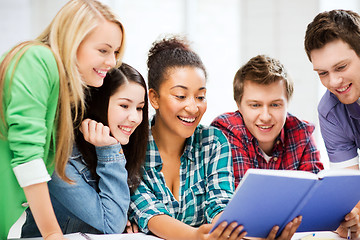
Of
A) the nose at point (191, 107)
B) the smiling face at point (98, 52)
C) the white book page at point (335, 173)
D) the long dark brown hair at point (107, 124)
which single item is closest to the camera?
the white book page at point (335, 173)

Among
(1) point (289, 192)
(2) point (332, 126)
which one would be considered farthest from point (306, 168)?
(1) point (289, 192)

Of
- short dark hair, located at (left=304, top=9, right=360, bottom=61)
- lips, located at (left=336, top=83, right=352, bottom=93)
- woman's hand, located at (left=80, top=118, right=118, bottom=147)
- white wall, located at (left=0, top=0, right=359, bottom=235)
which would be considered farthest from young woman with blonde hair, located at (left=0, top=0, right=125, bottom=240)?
white wall, located at (left=0, top=0, right=359, bottom=235)

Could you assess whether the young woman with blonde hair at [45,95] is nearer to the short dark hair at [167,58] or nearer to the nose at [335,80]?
the short dark hair at [167,58]

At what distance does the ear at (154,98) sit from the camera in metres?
1.85

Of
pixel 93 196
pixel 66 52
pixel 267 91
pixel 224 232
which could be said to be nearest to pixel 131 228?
pixel 93 196

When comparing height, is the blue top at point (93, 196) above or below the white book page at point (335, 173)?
below

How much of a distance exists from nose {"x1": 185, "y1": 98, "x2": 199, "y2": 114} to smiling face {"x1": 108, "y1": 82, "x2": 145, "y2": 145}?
0.20 m

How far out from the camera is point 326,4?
155 inches

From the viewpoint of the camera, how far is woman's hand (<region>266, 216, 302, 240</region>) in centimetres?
139

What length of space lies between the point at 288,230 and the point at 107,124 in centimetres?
76

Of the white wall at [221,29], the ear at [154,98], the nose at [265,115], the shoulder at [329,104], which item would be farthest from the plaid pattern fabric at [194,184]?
the white wall at [221,29]

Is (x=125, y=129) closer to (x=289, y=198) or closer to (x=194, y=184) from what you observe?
(x=194, y=184)

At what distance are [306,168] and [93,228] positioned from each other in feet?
3.26

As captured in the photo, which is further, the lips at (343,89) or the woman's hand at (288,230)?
the lips at (343,89)
